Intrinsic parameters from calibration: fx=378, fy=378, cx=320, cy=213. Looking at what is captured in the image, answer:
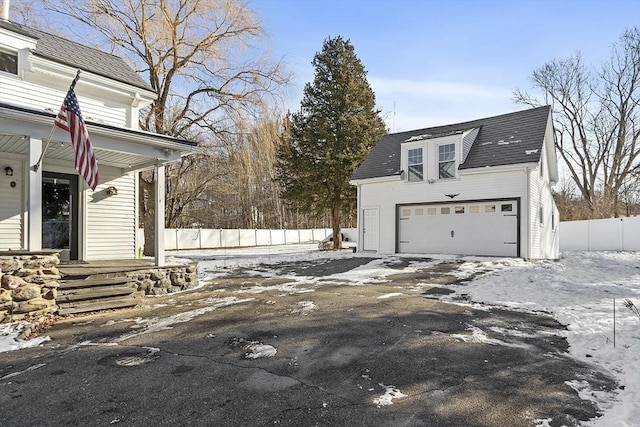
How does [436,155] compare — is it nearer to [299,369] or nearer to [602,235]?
[299,369]

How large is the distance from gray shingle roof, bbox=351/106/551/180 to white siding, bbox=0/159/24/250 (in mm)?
12031

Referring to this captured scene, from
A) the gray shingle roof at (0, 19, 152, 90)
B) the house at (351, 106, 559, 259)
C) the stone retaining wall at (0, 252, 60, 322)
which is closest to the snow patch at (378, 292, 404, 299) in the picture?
the stone retaining wall at (0, 252, 60, 322)

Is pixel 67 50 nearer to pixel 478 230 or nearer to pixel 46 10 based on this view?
pixel 46 10

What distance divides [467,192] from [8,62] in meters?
13.8

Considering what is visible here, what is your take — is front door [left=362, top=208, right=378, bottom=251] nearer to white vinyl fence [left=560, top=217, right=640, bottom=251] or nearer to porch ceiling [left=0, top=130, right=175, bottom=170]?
porch ceiling [left=0, top=130, right=175, bottom=170]

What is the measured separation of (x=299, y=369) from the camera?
12.1ft

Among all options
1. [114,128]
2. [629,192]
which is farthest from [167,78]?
[629,192]

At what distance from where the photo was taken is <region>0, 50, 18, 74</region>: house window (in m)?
8.02

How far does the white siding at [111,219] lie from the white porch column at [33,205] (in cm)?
309

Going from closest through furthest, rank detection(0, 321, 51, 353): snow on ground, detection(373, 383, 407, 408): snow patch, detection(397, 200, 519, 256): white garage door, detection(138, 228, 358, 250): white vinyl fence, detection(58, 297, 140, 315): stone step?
detection(373, 383, 407, 408): snow patch
detection(0, 321, 51, 353): snow on ground
detection(58, 297, 140, 315): stone step
detection(397, 200, 519, 256): white garage door
detection(138, 228, 358, 250): white vinyl fence

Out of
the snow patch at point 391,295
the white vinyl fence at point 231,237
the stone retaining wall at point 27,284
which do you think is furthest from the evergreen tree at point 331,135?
the stone retaining wall at point 27,284

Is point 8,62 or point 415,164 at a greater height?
point 8,62

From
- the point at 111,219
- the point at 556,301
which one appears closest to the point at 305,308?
the point at 556,301

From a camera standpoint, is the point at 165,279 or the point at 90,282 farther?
the point at 165,279
